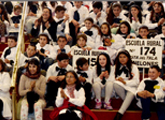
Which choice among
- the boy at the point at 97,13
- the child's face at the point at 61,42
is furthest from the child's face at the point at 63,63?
the boy at the point at 97,13

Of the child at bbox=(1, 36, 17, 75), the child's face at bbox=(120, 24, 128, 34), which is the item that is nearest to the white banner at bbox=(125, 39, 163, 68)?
the child's face at bbox=(120, 24, 128, 34)

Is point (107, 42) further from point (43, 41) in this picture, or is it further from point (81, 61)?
point (43, 41)

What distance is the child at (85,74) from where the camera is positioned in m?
5.07

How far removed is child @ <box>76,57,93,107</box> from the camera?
5070 mm

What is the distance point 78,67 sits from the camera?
207 inches

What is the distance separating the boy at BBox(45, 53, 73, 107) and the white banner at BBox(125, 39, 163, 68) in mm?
969

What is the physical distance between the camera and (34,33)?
6.43 m

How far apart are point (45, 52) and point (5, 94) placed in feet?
3.36

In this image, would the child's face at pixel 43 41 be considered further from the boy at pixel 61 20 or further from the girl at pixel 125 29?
the girl at pixel 125 29

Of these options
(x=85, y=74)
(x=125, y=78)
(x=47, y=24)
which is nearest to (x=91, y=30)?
(x=47, y=24)

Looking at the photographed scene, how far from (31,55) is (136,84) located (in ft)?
5.35

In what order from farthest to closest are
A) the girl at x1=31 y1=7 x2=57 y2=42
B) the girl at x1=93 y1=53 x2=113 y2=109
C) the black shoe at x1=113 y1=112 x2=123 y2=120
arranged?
the girl at x1=31 y1=7 x2=57 y2=42
the girl at x1=93 y1=53 x2=113 y2=109
the black shoe at x1=113 y1=112 x2=123 y2=120

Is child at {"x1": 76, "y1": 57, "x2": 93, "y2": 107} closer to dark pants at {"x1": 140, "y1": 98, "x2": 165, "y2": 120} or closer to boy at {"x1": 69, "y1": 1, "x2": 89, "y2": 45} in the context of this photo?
dark pants at {"x1": 140, "y1": 98, "x2": 165, "y2": 120}

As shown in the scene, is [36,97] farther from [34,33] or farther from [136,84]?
[34,33]
